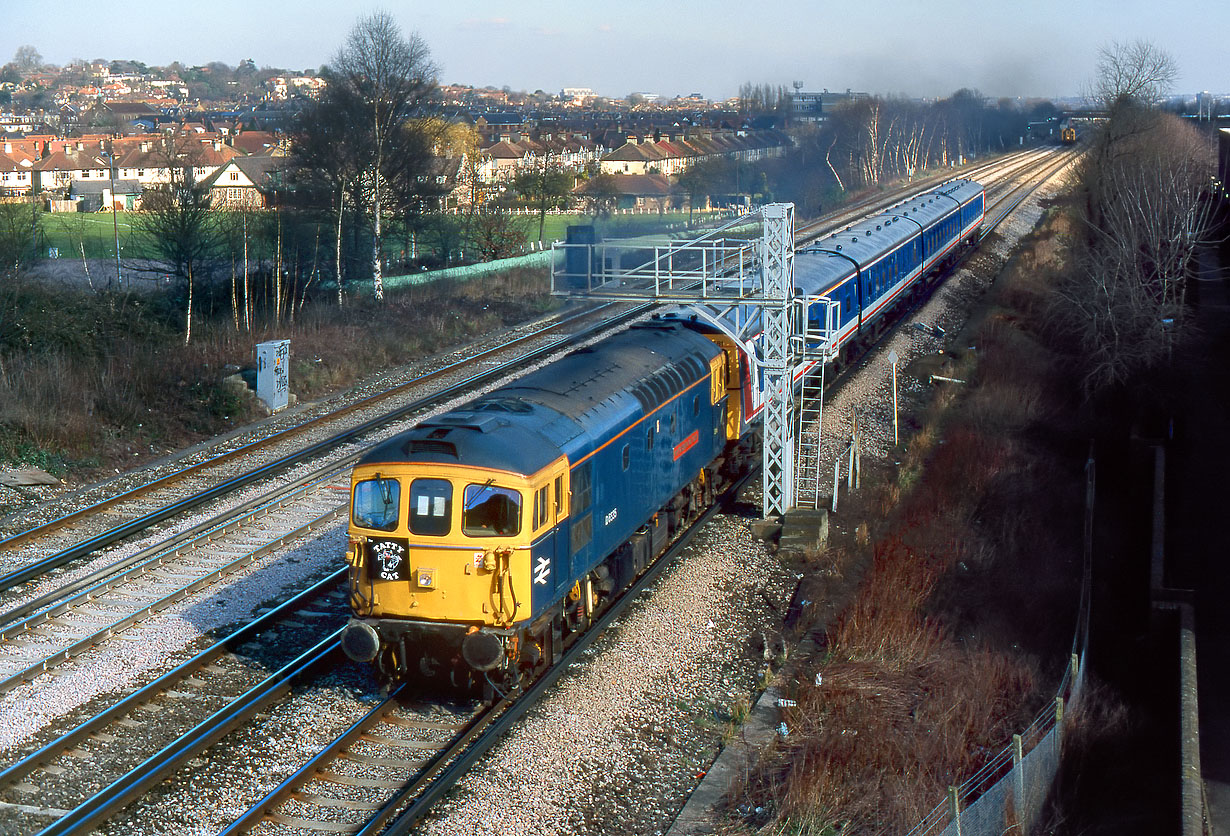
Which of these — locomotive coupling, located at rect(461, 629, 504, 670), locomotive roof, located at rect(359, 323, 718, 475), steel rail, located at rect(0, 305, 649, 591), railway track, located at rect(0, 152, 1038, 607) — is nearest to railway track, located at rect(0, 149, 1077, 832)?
railway track, located at rect(0, 152, 1038, 607)

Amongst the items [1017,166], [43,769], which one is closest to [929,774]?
[43,769]

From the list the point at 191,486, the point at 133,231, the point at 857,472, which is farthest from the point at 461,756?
the point at 133,231

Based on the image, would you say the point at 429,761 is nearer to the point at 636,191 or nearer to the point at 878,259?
the point at 878,259

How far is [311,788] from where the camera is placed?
1082 centimetres

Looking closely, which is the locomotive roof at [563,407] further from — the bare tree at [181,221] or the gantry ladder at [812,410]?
the bare tree at [181,221]

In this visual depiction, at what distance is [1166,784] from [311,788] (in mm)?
9459

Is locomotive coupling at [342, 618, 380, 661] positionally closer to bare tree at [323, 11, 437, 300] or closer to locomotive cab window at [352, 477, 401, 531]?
locomotive cab window at [352, 477, 401, 531]

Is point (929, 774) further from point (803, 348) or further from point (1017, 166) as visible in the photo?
point (1017, 166)

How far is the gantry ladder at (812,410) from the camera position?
19.0m

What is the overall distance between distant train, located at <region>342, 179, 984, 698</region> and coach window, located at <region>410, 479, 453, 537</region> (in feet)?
0.04

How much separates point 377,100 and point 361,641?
94.4ft

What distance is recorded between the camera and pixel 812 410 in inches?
933

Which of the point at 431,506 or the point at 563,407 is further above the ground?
the point at 563,407

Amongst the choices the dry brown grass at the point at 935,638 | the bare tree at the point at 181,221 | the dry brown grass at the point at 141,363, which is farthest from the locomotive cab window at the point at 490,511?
the bare tree at the point at 181,221
